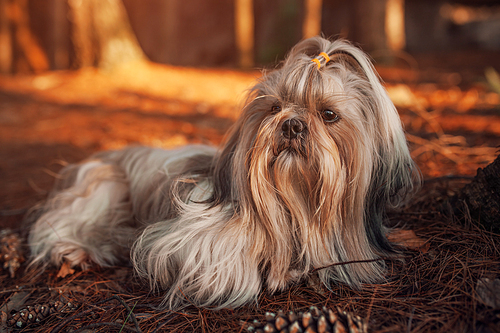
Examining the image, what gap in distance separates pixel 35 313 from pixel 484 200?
2.56 m

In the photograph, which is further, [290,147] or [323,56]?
[323,56]

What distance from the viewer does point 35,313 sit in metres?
1.87

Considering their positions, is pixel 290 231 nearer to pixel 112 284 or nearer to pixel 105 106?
pixel 112 284

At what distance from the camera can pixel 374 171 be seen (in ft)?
6.38

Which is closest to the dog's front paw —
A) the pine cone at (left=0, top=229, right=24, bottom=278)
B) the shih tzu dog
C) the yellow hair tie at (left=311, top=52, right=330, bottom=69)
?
the pine cone at (left=0, top=229, right=24, bottom=278)

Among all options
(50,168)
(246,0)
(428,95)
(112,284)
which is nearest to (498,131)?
(428,95)

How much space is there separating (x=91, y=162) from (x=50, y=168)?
1403 millimetres

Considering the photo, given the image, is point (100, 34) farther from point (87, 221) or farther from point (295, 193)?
point (295, 193)

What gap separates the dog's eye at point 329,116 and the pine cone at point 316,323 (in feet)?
3.07

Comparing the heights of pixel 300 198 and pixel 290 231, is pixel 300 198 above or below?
above

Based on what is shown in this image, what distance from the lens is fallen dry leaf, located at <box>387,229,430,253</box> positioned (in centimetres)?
212

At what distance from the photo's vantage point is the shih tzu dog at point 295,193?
187 cm

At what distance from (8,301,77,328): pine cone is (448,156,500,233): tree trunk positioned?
93.2 inches

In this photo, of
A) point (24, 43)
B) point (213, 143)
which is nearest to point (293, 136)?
point (213, 143)
